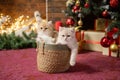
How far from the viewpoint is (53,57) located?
1635 millimetres

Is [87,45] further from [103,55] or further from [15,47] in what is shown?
[15,47]

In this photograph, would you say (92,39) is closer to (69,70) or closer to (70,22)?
(70,22)

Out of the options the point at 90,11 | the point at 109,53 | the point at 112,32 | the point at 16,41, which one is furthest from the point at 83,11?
the point at 16,41

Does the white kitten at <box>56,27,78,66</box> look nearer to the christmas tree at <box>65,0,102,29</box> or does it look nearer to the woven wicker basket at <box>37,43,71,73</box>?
the woven wicker basket at <box>37,43,71,73</box>

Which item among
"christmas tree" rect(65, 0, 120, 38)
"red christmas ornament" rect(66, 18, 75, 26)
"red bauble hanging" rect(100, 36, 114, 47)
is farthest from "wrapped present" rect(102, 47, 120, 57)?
"red christmas ornament" rect(66, 18, 75, 26)

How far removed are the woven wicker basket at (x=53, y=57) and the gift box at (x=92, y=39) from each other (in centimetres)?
84

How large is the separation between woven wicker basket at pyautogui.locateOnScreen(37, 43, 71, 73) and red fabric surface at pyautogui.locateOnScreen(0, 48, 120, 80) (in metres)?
0.04

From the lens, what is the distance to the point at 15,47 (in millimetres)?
2561

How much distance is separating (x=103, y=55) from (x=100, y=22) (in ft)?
1.33

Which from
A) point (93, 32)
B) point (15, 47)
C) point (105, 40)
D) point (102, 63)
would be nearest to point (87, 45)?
point (93, 32)

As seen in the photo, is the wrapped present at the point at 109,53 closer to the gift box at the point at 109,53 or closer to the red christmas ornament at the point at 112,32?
the gift box at the point at 109,53

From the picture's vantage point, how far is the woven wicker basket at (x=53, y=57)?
1630mm

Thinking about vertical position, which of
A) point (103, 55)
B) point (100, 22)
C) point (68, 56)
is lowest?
point (103, 55)

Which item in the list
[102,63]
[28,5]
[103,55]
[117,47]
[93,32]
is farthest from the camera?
[28,5]
